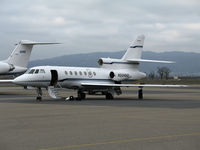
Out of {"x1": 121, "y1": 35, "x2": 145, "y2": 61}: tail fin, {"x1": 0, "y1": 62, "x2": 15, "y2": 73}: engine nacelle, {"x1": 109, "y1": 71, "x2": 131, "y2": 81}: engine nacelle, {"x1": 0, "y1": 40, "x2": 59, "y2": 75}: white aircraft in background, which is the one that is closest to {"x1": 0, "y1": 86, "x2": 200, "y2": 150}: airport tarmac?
{"x1": 109, "y1": 71, "x2": 131, "y2": 81}: engine nacelle

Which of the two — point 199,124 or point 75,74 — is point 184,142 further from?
point 75,74

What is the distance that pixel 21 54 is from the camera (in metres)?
41.7

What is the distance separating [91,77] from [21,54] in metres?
13.1

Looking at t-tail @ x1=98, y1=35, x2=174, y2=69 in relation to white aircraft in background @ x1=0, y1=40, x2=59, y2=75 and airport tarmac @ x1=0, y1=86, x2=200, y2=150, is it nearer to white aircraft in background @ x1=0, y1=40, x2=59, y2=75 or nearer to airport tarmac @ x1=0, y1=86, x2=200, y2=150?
white aircraft in background @ x1=0, y1=40, x2=59, y2=75

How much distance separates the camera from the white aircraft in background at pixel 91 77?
27438mm

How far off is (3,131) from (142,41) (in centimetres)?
2425

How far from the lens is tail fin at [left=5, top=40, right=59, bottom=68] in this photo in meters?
Result: 41.3

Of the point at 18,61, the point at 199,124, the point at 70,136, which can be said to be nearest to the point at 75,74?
the point at 18,61

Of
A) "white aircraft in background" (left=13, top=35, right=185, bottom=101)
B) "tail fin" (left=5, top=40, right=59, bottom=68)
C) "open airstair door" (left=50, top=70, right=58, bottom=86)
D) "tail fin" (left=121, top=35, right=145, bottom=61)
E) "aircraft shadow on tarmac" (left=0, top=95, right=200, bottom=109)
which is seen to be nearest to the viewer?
"aircraft shadow on tarmac" (left=0, top=95, right=200, bottom=109)

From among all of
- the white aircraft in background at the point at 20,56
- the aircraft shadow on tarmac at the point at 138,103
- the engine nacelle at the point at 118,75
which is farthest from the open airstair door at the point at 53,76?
the white aircraft in background at the point at 20,56

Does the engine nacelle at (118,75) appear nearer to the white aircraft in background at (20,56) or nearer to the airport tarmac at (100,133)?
the white aircraft in background at (20,56)

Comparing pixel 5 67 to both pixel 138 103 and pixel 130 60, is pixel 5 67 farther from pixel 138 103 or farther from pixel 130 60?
pixel 138 103

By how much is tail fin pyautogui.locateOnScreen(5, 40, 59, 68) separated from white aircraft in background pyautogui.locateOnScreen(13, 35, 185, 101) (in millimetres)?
11404

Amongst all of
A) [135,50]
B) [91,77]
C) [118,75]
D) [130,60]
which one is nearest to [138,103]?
[91,77]
